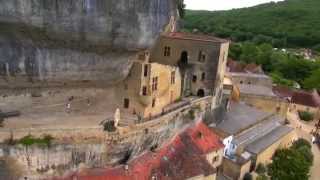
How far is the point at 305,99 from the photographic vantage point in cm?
6525

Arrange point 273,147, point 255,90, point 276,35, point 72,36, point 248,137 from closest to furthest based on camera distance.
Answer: point 72,36 → point 248,137 → point 273,147 → point 255,90 → point 276,35

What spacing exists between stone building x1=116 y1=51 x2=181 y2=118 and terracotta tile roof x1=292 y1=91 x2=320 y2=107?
3584 cm

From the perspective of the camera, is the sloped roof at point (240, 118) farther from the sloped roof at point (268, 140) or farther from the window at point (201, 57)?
the window at point (201, 57)

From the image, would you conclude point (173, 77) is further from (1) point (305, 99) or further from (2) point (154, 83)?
(1) point (305, 99)

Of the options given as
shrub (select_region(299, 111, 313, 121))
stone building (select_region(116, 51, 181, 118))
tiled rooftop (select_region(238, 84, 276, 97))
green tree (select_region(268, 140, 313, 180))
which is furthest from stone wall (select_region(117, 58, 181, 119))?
shrub (select_region(299, 111, 313, 121))

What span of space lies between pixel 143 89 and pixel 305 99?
130 ft

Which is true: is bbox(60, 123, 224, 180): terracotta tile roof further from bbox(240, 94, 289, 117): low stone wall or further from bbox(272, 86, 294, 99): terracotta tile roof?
bbox(272, 86, 294, 99): terracotta tile roof

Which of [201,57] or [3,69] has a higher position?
[3,69]

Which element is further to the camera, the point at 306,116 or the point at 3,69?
the point at 306,116

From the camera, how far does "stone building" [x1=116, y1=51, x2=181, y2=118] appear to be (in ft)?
111

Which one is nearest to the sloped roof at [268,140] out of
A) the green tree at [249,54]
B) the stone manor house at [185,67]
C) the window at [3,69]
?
the stone manor house at [185,67]

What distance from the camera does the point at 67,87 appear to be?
1287 inches

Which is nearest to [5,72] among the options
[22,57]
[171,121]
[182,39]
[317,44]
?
[22,57]

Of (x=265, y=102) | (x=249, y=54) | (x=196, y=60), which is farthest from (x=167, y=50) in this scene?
(x=249, y=54)
